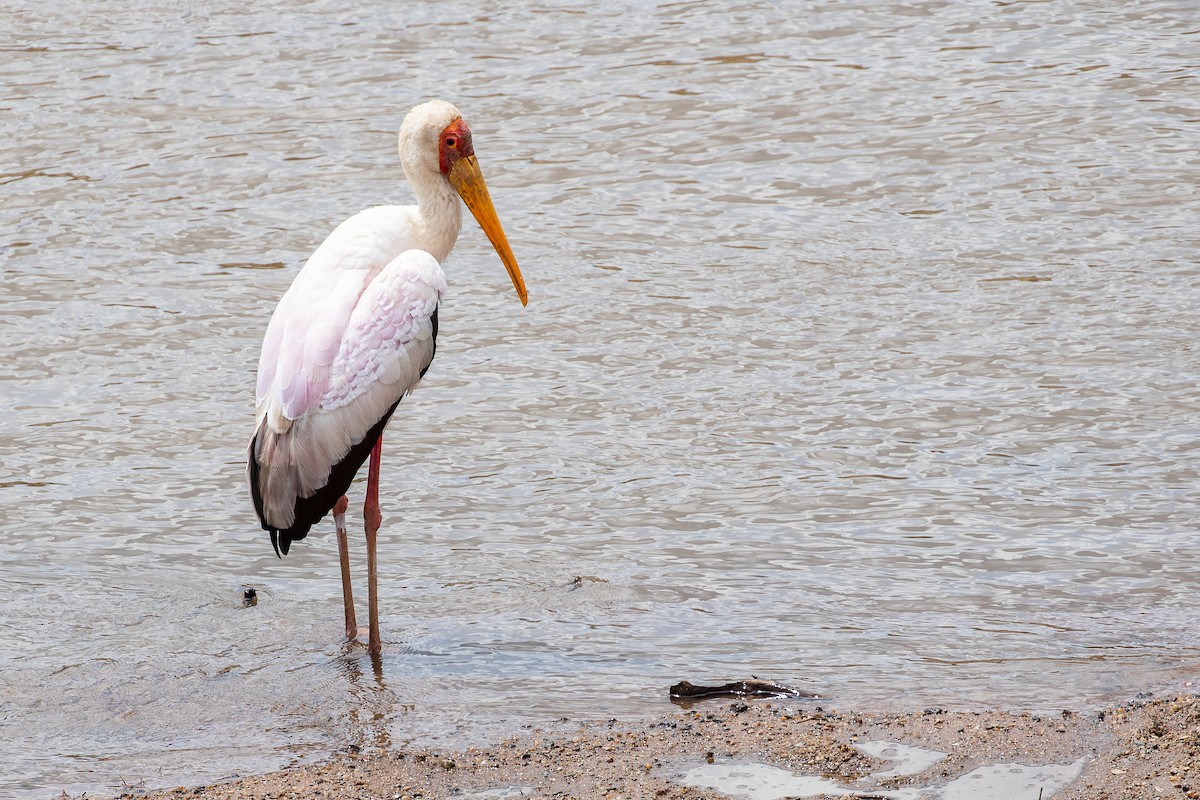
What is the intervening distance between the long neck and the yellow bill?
58 mm

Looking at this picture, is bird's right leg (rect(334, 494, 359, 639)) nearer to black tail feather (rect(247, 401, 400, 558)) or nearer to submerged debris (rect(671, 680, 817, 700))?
black tail feather (rect(247, 401, 400, 558))

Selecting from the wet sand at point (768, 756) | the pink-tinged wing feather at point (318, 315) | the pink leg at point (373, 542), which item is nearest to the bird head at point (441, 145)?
the pink-tinged wing feather at point (318, 315)

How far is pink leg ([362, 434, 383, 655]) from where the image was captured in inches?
250

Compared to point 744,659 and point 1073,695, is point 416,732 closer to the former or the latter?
point 744,659

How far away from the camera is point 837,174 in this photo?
1160cm

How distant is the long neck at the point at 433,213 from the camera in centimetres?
670

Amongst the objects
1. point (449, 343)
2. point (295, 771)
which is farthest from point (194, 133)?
point (295, 771)

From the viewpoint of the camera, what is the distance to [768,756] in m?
5.11

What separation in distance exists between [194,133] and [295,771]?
8643mm

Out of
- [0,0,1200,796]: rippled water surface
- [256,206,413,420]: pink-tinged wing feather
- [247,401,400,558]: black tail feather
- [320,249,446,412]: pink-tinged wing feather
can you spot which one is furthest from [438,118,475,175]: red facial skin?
[0,0,1200,796]: rippled water surface

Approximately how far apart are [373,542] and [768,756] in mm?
2104

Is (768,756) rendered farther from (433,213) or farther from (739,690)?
(433,213)

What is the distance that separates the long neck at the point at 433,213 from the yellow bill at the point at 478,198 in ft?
0.19

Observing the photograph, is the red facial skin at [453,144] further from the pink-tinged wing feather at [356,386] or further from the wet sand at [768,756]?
the wet sand at [768,756]
